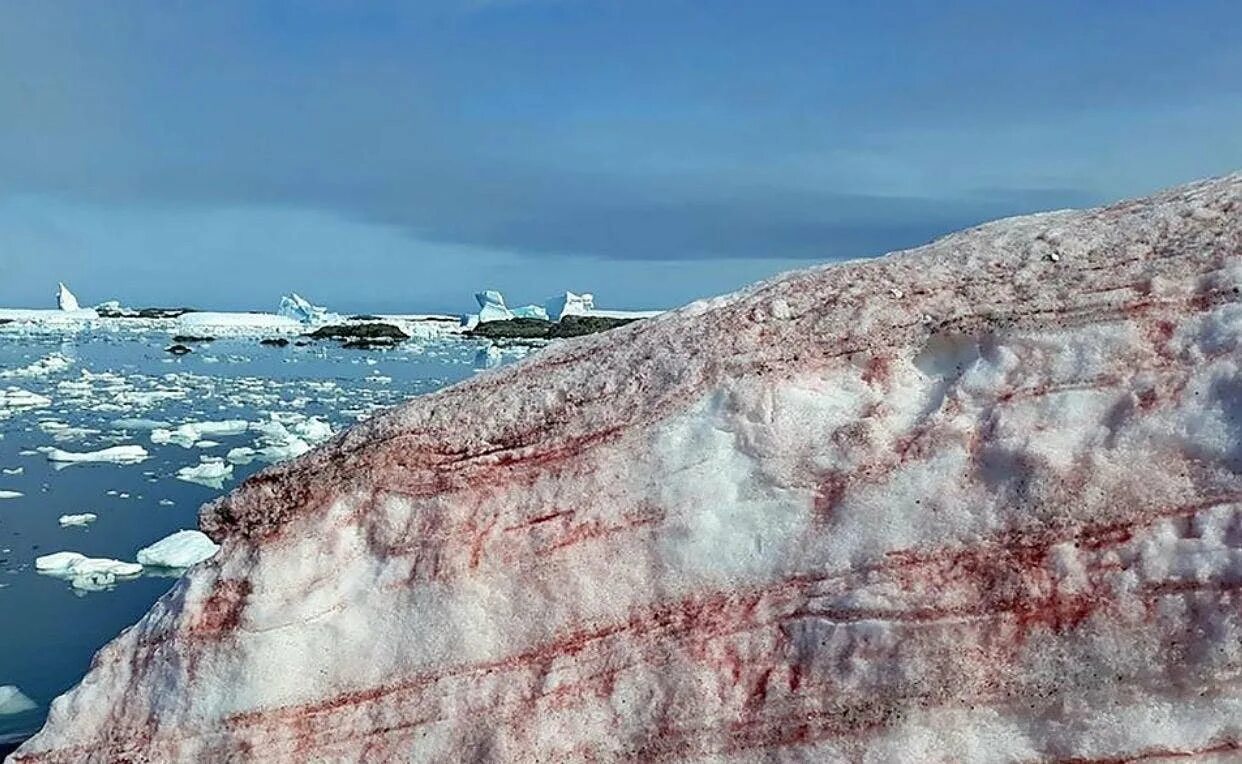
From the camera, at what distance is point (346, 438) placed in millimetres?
3748

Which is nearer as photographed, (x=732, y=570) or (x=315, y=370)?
(x=732, y=570)

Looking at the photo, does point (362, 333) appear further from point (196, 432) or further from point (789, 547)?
point (789, 547)

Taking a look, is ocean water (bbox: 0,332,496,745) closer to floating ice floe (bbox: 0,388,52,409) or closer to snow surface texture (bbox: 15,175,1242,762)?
floating ice floe (bbox: 0,388,52,409)

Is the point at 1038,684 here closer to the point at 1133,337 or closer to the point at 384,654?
the point at 1133,337

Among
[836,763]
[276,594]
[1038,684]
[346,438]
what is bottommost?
[836,763]

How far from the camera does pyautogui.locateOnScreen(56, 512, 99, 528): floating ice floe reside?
10586 mm

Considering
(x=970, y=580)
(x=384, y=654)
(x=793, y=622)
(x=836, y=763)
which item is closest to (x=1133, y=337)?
(x=970, y=580)

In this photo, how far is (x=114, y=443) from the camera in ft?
51.4

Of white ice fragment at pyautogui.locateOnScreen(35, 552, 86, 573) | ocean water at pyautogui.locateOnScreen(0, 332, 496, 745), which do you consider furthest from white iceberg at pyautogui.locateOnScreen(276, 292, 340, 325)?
white ice fragment at pyautogui.locateOnScreen(35, 552, 86, 573)

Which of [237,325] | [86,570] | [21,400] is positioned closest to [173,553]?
[86,570]

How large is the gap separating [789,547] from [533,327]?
4171cm

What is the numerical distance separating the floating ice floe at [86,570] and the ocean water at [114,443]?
0.31 feet

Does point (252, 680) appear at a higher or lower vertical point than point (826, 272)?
lower

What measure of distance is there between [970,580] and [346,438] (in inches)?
81.5
